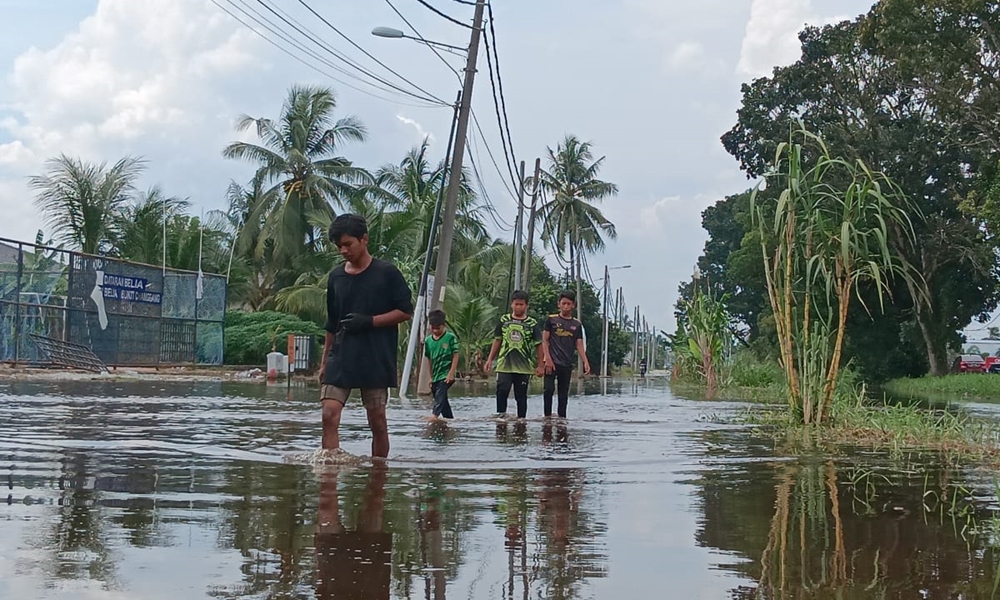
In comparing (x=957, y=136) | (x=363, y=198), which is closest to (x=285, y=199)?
(x=363, y=198)

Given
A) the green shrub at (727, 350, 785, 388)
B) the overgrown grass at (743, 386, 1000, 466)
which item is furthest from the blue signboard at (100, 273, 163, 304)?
the overgrown grass at (743, 386, 1000, 466)

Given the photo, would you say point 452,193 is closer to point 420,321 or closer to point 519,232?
point 420,321

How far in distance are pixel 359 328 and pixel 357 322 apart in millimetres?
53

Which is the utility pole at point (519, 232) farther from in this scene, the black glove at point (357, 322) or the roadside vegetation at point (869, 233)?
the black glove at point (357, 322)

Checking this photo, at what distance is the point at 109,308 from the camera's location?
29.2m

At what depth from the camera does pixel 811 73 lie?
128ft

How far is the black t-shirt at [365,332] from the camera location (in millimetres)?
7773

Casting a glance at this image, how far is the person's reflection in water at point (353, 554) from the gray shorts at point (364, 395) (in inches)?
65.6

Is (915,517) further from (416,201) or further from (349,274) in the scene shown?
(416,201)

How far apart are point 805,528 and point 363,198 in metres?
39.7

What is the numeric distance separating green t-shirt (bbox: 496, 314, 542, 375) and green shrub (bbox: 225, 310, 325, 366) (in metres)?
25.8

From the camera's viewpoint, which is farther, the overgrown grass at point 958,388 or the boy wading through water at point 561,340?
the overgrown grass at point 958,388

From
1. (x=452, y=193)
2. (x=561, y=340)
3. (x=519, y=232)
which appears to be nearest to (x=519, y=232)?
(x=519, y=232)

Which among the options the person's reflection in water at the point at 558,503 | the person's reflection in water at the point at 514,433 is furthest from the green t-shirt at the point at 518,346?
the person's reflection in water at the point at 558,503
